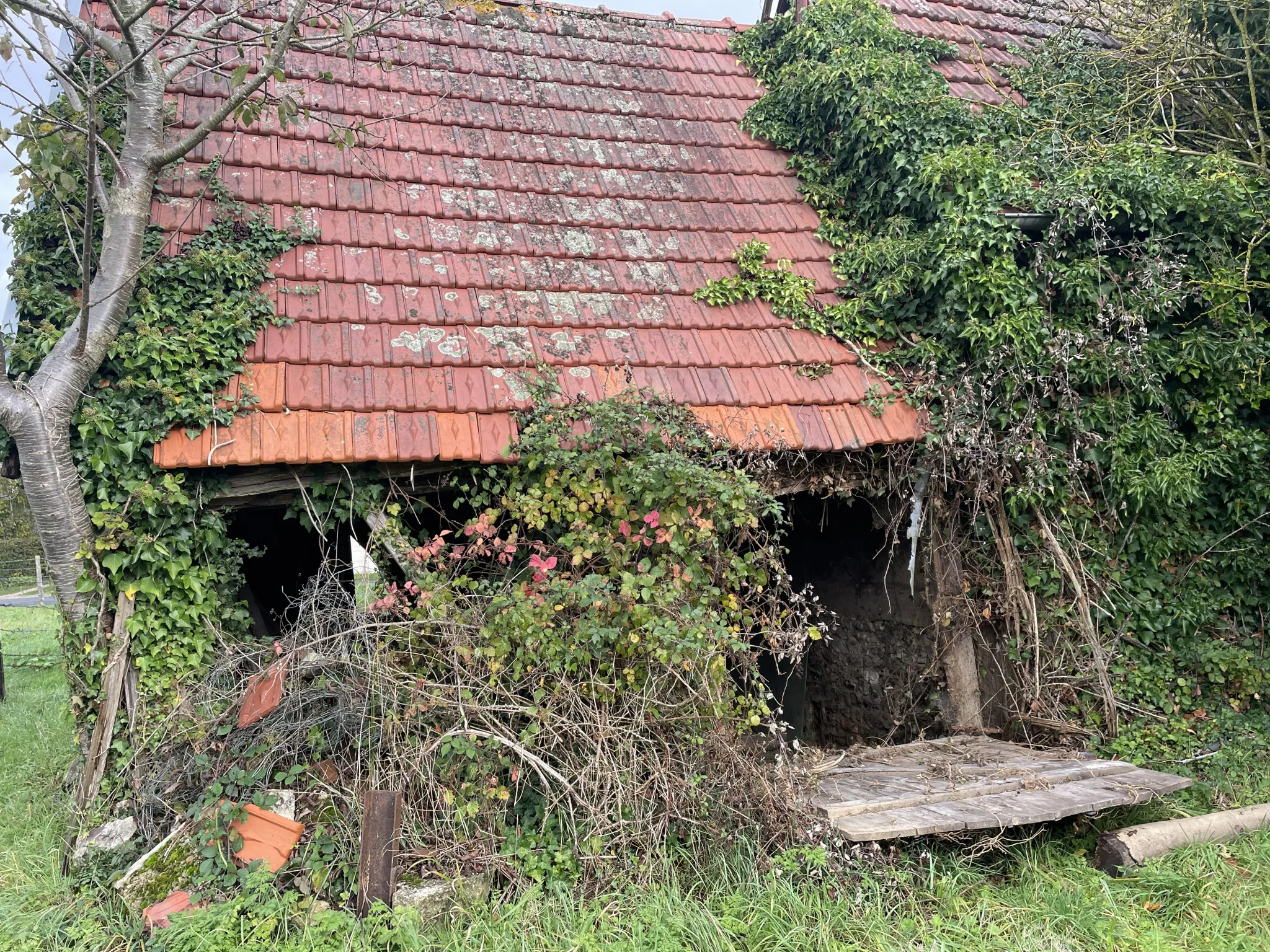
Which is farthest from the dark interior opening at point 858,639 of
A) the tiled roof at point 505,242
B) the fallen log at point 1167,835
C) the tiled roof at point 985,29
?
the tiled roof at point 985,29

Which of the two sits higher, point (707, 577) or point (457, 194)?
point (457, 194)

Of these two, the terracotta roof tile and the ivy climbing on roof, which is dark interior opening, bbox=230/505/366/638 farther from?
the terracotta roof tile

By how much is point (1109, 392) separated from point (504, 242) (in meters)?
4.23

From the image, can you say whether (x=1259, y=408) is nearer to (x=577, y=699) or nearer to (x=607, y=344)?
(x=607, y=344)

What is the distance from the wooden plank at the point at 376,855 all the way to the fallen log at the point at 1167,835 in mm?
3599

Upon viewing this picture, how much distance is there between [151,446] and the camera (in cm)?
412

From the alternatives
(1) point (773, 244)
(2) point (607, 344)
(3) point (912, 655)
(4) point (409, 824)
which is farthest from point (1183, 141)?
(4) point (409, 824)

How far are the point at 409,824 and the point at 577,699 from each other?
0.96 metres

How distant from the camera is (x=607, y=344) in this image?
202 inches

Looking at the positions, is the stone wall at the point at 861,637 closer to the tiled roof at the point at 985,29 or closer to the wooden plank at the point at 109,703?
the tiled roof at the point at 985,29

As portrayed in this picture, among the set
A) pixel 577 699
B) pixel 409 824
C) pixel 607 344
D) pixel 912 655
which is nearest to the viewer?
pixel 409 824

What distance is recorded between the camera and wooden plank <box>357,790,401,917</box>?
348 centimetres

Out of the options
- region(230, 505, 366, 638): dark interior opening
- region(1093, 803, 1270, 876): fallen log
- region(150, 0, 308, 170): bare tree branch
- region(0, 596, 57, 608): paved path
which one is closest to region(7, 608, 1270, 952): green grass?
region(1093, 803, 1270, 876): fallen log

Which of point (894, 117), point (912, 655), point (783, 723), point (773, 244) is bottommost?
point (912, 655)
